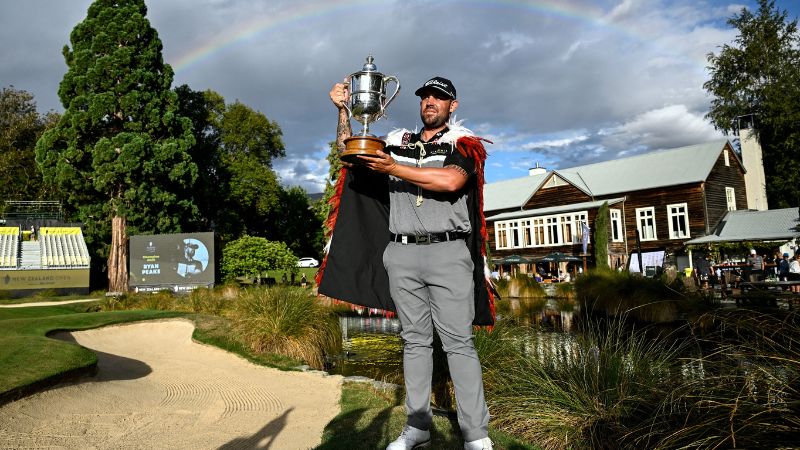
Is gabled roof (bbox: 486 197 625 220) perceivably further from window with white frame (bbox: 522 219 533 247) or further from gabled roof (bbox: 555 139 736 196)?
gabled roof (bbox: 555 139 736 196)

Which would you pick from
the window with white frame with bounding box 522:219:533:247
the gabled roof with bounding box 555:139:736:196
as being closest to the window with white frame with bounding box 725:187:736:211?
the gabled roof with bounding box 555:139:736:196

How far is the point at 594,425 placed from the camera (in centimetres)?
405

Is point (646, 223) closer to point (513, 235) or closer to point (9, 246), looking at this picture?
point (513, 235)

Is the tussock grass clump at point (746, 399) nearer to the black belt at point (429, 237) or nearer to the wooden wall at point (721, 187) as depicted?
the black belt at point (429, 237)

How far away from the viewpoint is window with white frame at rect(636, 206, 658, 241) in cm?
3300

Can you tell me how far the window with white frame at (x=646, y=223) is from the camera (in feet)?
108

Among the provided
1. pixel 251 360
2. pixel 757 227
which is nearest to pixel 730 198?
pixel 757 227

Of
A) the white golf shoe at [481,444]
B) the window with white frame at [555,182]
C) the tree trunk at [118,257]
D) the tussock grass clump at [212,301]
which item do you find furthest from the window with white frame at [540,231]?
the white golf shoe at [481,444]

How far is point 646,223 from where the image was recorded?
33438 millimetres

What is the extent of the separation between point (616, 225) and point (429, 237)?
1318 inches

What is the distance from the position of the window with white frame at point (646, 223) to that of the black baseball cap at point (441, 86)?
3305 centimetres

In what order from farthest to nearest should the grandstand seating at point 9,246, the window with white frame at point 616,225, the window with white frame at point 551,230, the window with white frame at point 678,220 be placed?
the window with white frame at point 551,230 → the window with white frame at point 616,225 → the window with white frame at point 678,220 → the grandstand seating at point 9,246

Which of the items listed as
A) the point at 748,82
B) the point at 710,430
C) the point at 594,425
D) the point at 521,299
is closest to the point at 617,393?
the point at 594,425

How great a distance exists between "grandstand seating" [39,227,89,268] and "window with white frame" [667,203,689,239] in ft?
103
